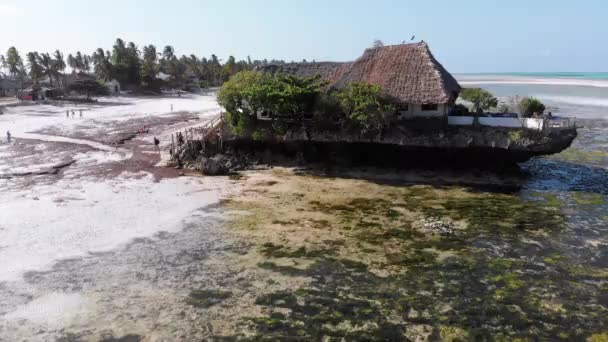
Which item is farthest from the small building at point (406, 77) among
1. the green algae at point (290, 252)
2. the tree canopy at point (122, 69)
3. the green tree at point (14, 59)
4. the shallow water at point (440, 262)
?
the green tree at point (14, 59)

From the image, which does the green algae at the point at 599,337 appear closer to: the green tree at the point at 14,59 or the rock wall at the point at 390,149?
the rock wall at the point at 390,149

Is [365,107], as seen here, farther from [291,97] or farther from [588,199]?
[588,199]

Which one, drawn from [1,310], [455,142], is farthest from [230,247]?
[455,142]

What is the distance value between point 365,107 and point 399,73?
4318 millimetres

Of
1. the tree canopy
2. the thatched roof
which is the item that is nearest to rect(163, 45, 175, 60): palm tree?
the tree canopy

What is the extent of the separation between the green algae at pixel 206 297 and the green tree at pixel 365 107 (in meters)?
15.2

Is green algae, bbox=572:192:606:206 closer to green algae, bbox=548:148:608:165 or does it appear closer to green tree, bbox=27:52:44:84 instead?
green algae, bbox=548:148:608:165

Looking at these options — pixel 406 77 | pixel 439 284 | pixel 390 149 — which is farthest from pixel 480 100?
pixel 439 284

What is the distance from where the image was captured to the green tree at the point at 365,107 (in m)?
25.4

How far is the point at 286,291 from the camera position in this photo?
44.4 feet

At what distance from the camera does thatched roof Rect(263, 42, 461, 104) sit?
2597 cm

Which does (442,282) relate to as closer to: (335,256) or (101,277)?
(335,256)

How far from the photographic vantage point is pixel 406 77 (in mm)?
27234

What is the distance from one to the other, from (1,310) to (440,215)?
17.0 metres
